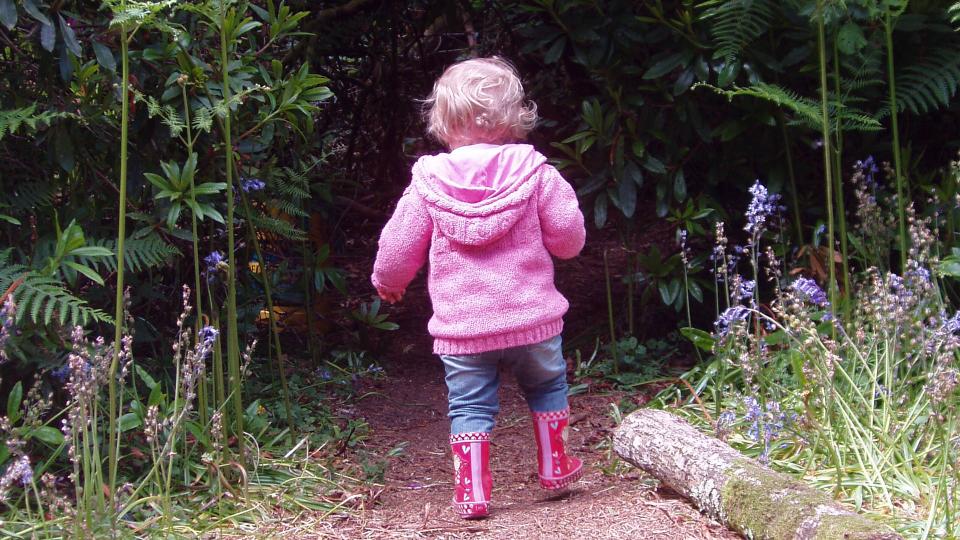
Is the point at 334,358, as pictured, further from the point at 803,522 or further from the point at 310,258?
the point at 803,522

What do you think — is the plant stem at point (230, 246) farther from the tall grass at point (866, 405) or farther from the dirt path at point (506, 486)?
the tall grass at point (866, 405)

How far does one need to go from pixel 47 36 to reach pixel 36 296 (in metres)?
0.75

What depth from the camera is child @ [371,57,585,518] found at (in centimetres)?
313

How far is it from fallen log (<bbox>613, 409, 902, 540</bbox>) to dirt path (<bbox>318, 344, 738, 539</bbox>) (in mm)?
88

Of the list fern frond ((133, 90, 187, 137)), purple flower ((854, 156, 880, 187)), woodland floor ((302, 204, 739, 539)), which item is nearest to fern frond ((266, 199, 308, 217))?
fern frond ((133, 90, 187, 137))

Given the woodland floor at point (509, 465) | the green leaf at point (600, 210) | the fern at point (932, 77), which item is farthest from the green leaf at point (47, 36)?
the fern at point (932, 77)

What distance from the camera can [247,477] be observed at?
10.5 feet

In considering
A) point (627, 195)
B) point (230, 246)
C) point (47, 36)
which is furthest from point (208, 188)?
point (627, 195)

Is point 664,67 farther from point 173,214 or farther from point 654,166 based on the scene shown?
point 173,214

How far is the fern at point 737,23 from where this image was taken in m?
3.82

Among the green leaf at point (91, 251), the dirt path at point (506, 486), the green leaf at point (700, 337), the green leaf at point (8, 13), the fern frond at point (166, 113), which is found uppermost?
the green leaf at point (8, 13)

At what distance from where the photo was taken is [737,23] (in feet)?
12.7

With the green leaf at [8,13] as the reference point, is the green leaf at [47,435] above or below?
below

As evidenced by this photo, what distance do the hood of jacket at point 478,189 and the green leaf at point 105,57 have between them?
3.25 feet
